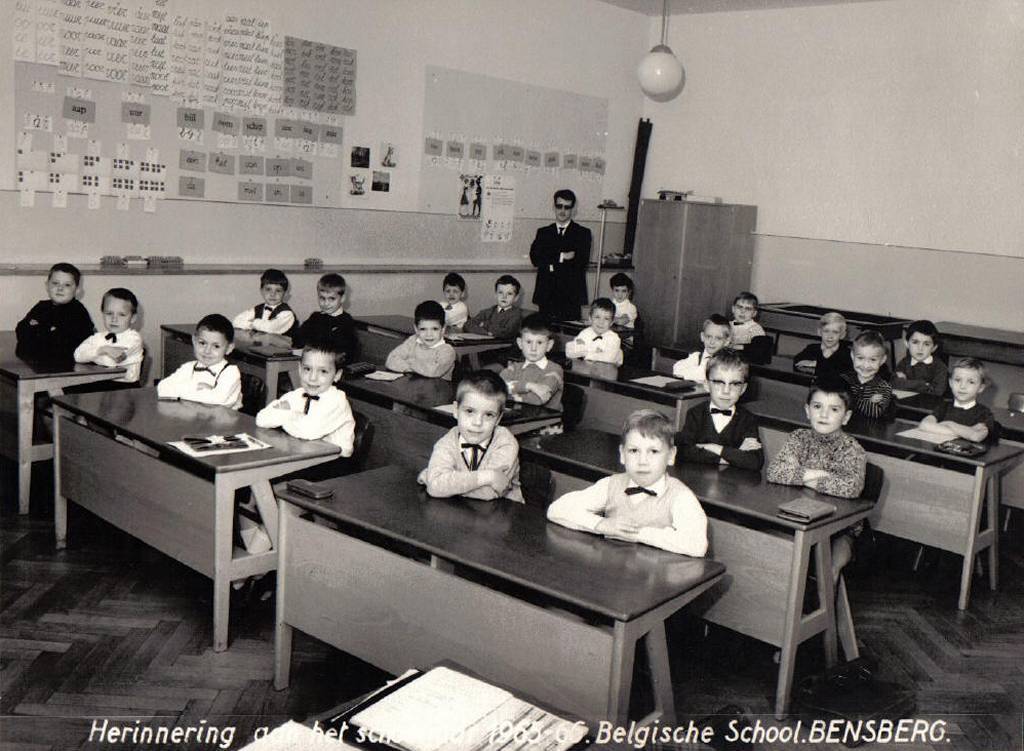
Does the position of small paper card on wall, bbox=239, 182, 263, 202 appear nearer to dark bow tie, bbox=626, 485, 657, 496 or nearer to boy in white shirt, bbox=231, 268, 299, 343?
boy in white shirt, bbox=231, 268, 299, 343

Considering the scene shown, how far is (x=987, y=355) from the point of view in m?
6.13

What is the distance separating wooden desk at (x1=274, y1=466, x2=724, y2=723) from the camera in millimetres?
2107

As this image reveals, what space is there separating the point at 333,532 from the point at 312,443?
73 centimetres

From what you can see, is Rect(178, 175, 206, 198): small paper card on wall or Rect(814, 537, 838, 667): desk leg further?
Rect(178, 175, 206, 198): small paper card on wall

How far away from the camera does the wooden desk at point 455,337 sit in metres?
5.78

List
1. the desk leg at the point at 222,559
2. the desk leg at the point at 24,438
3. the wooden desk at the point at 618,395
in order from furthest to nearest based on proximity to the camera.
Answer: the wooden desk at the point at 618,395 → the desk leg at the point at 24,438 → the desk leg at the point at 222,559

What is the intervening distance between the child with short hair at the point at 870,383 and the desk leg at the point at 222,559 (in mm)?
2680

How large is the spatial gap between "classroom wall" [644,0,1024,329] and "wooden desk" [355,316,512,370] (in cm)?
→ 294

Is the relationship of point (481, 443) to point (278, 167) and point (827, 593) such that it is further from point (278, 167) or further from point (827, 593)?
point (278, 167)

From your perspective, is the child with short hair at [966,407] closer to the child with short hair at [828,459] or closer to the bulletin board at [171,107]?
the child with short hair at [828,459]

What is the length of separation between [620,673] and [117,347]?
3.28 metres

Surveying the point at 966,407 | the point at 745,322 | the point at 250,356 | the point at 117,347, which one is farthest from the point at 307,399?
the point at 745,322

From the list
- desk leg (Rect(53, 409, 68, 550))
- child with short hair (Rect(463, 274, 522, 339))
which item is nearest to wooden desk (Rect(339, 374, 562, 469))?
desk leg (Rect(53, 409, 68, 550))

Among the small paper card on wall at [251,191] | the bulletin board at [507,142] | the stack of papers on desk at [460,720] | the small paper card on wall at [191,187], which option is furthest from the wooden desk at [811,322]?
the stack of papers on desk at [460,720]
